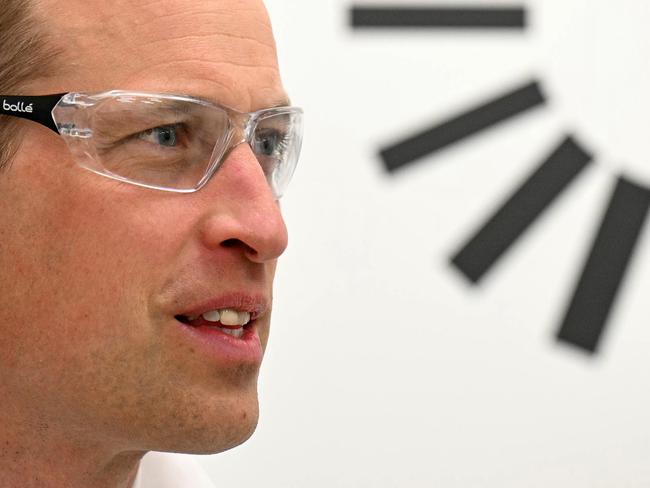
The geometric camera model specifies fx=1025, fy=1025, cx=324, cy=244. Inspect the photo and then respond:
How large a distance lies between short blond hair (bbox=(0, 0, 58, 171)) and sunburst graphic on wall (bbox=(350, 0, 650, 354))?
3.98 feet

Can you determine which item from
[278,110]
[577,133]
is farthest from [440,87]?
[278,110]

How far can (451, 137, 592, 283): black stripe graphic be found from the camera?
2.00 meters

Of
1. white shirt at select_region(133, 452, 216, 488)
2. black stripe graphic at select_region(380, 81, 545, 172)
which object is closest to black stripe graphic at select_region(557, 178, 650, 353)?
black stripe graphic at select_region(380, 81, 545, 172)

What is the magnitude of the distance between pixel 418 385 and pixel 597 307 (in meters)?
0.39

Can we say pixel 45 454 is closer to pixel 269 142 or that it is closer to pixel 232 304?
pixel 232 304

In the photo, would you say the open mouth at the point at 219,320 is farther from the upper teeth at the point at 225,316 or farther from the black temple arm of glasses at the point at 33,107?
the black temple arm of glasses at the point at 33,107

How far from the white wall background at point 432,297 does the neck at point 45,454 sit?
929mm

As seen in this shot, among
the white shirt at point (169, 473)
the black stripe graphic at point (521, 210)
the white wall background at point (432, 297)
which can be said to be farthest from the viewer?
the black stripe graphic at point (521, 210)

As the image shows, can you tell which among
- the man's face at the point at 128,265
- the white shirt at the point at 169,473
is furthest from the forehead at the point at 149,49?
the white shirt at the point at 169,473

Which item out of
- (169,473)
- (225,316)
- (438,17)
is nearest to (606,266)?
(438,17)

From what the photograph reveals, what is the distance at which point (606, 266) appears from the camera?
2.00m

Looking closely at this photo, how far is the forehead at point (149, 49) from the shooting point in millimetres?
831

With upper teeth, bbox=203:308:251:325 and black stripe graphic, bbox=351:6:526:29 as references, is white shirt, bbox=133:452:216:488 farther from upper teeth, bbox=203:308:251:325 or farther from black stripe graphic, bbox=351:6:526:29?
black stripe graphic, bbox=351:6:526:29

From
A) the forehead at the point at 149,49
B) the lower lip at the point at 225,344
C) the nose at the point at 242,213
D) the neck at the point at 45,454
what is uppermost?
the forehead at the point at 149,49
